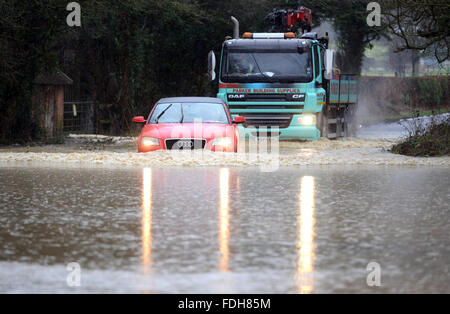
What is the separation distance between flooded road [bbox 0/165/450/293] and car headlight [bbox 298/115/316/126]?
9.89 meters

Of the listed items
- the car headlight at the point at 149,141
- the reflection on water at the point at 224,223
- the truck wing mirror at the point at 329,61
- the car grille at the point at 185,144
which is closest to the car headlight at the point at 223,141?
the car grille at the point at 185,144

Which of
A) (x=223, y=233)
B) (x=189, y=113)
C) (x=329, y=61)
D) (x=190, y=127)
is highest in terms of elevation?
(x=329, y=61)

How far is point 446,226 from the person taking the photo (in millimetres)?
11578

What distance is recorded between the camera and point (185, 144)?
20.6 meters

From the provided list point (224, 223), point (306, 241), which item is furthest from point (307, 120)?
point (306, 241)

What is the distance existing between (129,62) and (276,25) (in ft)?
27.3

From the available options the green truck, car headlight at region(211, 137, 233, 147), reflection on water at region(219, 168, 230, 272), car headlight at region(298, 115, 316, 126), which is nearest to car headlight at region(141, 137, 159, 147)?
car headlight at region(211, 137, 233, 147)

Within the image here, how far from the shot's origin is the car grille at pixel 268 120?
28203 mm

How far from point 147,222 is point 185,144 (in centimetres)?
892

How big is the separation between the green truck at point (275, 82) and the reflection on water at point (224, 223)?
32.9 ft

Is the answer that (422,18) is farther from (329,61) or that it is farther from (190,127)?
(190,127)

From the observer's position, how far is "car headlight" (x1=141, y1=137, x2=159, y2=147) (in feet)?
68.0
